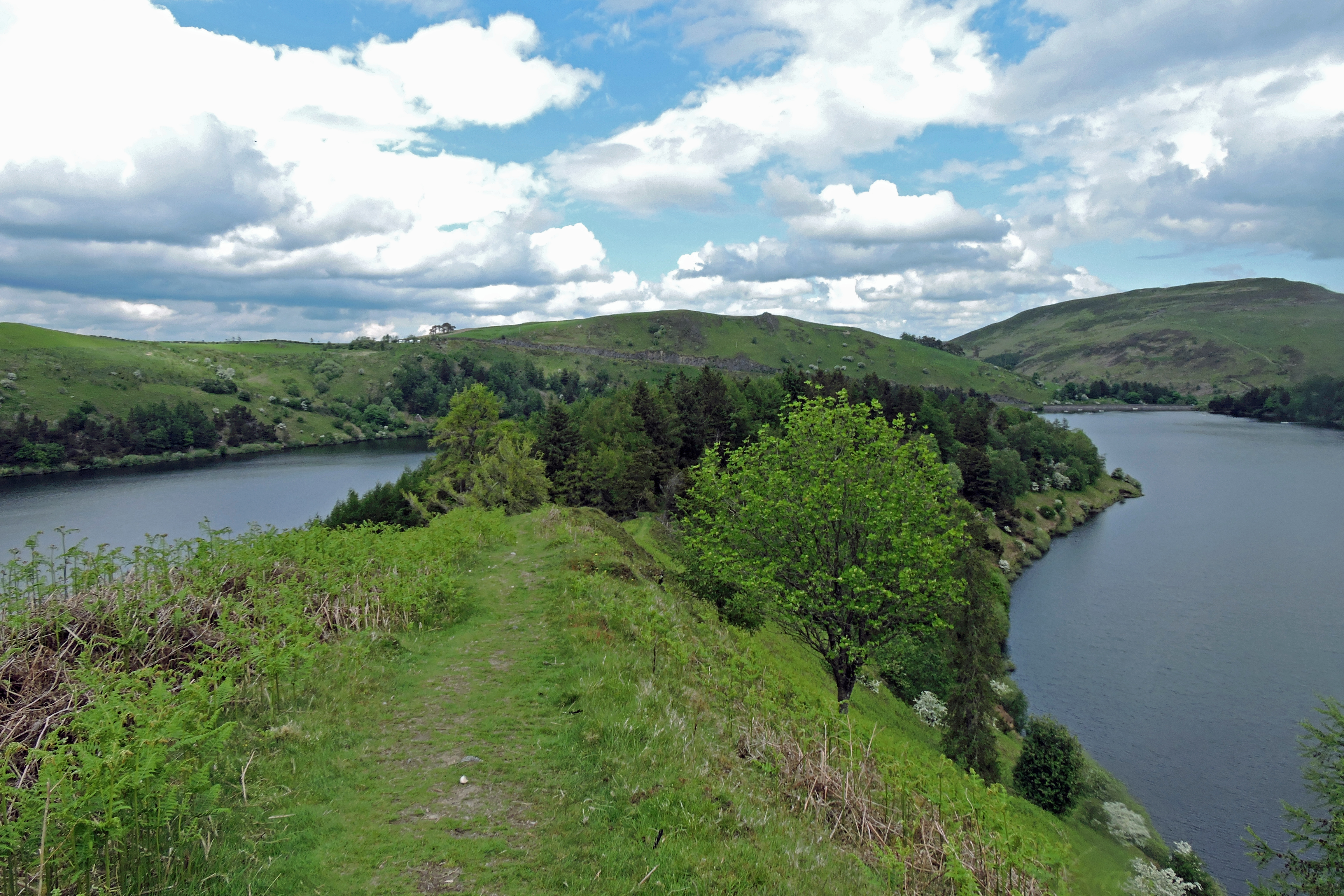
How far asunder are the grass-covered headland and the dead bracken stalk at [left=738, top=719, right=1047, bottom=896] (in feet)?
0.20

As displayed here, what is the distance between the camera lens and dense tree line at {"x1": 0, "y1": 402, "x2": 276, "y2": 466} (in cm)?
13062

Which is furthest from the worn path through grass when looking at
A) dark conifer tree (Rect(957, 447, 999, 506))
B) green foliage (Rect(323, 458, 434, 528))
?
dark conifer tree (Rect(957, 447, 999, 506))

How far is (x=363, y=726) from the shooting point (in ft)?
34.0

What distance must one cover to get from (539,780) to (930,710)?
41674 mm

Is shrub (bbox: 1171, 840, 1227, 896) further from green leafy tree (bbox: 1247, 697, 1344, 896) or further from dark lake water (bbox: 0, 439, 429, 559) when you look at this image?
dark lake water (bbox: 0, 439, 429, 559)

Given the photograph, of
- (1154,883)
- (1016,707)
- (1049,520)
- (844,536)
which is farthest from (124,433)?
(1154,883)

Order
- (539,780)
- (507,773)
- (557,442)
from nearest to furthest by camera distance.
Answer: (539,780) → (507,773) → (557,442)

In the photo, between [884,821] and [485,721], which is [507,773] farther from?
[884,821]

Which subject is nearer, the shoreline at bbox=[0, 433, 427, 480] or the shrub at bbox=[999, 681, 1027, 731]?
the shrub at bbox=[999, 681, 1027, 731]

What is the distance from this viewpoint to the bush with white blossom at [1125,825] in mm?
32875

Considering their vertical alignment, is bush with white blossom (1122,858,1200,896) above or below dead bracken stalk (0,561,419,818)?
below

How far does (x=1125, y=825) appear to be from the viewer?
33250mm

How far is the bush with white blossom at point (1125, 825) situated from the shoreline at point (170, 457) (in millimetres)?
169087

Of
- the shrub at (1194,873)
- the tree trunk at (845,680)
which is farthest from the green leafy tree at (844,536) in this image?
the shrub at (1194,873)
